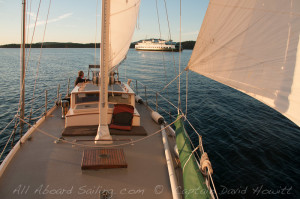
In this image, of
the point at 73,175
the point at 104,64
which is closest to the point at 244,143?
the point at 104,64

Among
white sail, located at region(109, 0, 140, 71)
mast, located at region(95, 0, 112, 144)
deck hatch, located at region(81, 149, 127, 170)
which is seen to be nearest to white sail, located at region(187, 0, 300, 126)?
mast, located at region(95, 0, 112, 144)

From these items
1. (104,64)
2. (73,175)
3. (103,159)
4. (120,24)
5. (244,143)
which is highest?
(120,24)

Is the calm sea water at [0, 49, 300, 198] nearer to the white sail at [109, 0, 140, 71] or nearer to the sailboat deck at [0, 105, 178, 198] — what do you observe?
the white sail at [109, 0, 140, 71]

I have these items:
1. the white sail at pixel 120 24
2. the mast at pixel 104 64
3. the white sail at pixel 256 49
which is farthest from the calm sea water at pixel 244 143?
the white sail at pixel 256 49

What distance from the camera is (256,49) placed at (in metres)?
3.57

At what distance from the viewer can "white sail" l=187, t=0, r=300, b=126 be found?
296 centimetres

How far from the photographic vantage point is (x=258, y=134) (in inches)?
496

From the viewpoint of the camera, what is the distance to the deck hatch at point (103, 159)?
5.03 m

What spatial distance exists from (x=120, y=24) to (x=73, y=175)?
7075 mm

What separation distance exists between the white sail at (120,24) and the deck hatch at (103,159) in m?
5.40

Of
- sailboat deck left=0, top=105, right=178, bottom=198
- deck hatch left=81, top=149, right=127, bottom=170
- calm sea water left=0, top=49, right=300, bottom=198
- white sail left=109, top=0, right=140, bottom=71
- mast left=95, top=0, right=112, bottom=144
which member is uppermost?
white sail left=109, top=0, right=140, bottom=71

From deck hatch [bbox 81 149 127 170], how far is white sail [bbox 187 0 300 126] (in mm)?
2860

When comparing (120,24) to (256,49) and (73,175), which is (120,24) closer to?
(73,175)

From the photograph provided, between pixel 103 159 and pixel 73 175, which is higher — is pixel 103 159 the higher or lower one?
the higher one
